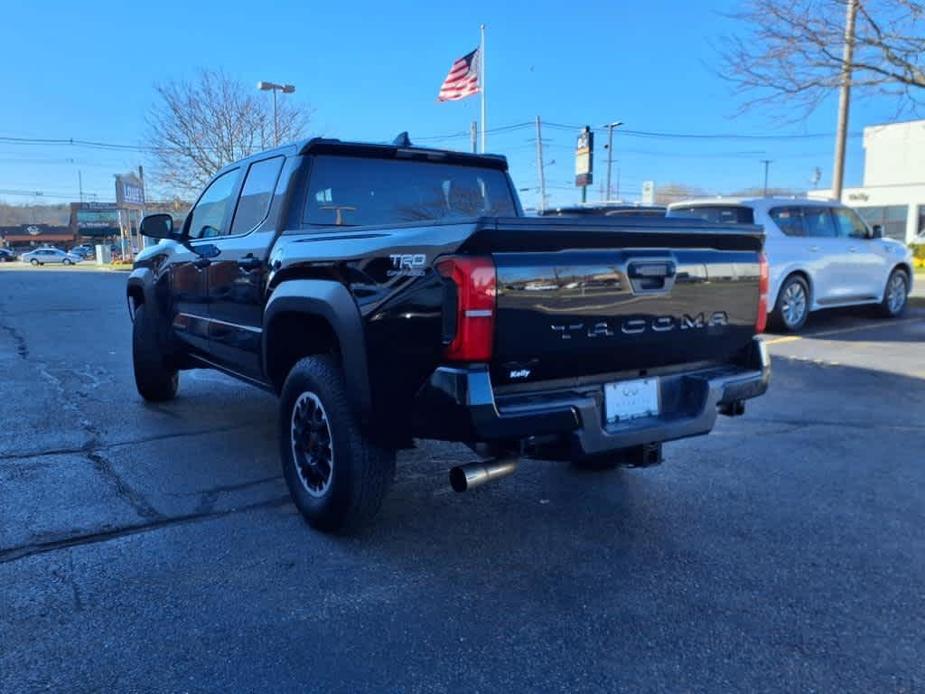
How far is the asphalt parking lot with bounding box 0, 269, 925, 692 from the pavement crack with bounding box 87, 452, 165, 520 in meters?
0.02

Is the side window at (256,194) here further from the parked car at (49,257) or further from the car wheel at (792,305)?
the parked car at (49,257)

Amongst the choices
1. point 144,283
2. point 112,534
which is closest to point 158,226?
point 144,283

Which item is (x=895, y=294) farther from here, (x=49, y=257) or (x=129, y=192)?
(x=49, y=257)

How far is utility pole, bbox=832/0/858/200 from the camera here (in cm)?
1159

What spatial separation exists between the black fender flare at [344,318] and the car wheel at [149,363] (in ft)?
9.64

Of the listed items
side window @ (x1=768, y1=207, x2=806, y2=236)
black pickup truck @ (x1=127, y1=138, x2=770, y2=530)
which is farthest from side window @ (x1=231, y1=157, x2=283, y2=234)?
side window @ (x1=768, y1=207, x2=806, y2=236)

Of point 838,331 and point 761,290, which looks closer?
point 761,290

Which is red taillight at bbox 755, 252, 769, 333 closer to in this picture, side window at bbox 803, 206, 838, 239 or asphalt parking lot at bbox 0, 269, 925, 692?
asphalt parking lot at bbox 0, 269, 925, 692

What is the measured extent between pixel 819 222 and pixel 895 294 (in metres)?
2.57

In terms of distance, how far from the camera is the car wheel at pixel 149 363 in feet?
19.8

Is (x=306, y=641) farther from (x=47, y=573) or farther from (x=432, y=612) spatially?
(x=47, y=573)

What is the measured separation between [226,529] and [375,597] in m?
1.09

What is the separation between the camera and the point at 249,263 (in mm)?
4281

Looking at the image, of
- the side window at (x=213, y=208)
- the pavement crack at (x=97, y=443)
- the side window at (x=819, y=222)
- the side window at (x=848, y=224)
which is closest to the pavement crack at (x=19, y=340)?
the pavement crack at (x=97, y=443)
